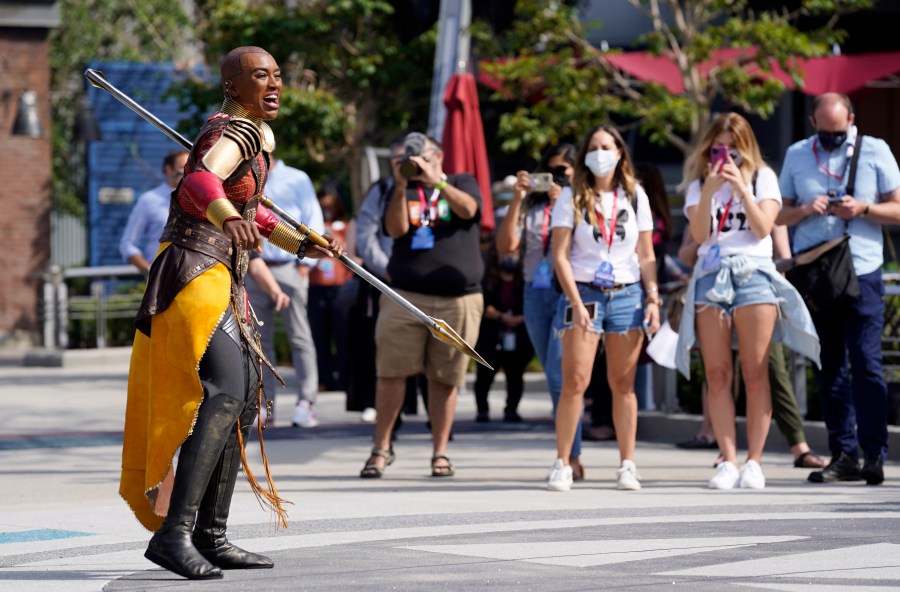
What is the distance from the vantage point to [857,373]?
29.8 ft

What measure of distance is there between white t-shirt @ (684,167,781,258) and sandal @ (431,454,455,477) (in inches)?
71.8

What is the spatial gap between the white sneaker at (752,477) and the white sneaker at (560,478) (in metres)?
0.89

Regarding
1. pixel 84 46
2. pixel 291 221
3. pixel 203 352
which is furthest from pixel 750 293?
pixel 84 46

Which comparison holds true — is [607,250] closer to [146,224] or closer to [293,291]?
[293,291]

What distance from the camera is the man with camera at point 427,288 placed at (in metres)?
9.58

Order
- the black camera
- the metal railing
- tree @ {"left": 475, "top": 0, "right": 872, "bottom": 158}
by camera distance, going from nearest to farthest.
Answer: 1. the black camera
2. tree @ {"left": 475, "top": 0, "right": 872, "bottom": 158}
3. the metal railing

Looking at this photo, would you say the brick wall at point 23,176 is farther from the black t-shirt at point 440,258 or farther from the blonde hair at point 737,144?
the blonde hair at point 737,144

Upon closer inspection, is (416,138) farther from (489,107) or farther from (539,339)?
(489,107)

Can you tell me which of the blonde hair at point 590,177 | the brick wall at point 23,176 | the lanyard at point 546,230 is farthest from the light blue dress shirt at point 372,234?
the brick wall at point 23,176

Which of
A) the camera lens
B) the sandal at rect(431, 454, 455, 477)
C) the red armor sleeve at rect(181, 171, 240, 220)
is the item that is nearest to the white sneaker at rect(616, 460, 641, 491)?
the sandal at rect(431, 454, 455, 477)

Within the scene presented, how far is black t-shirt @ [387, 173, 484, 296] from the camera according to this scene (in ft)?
31.6

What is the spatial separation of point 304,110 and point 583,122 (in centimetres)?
514

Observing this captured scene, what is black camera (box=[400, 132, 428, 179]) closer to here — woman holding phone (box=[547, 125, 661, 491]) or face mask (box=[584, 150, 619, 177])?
woman holding phone (box=[547, 125, 661, 491])

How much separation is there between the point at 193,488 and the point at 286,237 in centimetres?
98
